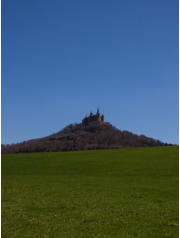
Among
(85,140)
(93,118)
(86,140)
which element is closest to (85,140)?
(85,140)

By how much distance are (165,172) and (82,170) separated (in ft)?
38.1

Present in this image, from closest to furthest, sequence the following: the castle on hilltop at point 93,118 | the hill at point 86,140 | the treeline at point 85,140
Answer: the treeline at point 85,140
the hill at point 86,140
the castle on hilltop at point 93,118

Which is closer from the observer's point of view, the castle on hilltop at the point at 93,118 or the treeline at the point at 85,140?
the treeline at the point at 85,140

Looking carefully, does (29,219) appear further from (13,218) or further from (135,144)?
(135,144)

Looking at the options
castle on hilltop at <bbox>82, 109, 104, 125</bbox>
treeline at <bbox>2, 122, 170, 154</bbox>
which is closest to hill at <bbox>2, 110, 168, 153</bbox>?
treeline at <bbox>2, 122, 170, 154</bbox>

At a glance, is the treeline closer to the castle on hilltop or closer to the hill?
the hill

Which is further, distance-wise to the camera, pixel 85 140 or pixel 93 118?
pixel 93 118

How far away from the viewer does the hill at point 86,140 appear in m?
67.5

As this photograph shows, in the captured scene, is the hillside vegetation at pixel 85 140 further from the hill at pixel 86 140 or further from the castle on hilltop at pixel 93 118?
the castle on hilltop at pixel 93 118

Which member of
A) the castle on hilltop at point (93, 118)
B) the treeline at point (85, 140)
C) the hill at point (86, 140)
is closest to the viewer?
the treeline at point (85, 140)

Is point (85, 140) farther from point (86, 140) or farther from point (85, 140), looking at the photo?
point (86, 140)

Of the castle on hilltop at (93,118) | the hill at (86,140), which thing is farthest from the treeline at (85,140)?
the castle on hilltop at (93,118)

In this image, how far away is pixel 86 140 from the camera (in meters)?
72.5

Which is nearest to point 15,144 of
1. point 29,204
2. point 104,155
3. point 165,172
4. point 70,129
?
point 70,129
